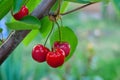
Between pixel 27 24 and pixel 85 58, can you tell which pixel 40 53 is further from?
pixel 85 58

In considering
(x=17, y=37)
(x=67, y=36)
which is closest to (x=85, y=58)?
(x=67, y=36)

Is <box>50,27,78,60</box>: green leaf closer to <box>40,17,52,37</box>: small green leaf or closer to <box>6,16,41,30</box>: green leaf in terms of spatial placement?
<box>40,17,52,37</box>: small green leaf

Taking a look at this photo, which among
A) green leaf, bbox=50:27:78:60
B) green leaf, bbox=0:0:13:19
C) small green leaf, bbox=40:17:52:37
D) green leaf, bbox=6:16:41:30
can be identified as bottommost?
green leaf, bbox=50:27:78:60

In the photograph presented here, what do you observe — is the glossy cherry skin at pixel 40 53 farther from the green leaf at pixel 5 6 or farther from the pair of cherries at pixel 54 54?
the green leaf at pixel 5 6

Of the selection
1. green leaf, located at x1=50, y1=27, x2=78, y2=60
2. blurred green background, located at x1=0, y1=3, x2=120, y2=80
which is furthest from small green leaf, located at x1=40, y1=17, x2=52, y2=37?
blurred green background, located at x1=0, y1=3, x2=120, y2=80

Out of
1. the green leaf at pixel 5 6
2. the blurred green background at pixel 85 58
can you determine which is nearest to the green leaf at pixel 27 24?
the green leaf at pixel 5 6

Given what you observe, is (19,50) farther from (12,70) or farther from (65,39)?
(65,39)
